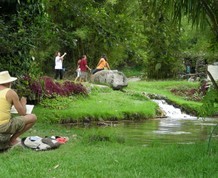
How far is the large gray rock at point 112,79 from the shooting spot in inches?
961

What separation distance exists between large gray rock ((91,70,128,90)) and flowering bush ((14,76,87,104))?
3807 millimetres

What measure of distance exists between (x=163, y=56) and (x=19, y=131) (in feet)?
9.28

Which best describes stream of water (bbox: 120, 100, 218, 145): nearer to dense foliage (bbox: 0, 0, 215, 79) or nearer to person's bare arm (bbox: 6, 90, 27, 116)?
dense foliage (bbox: 0, 0, 215, 79)

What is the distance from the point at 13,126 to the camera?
312 inches

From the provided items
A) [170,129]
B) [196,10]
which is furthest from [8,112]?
[170,129]

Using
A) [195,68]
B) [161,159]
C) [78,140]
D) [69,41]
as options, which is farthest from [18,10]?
[195,68]

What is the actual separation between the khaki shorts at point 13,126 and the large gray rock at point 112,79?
1633cm

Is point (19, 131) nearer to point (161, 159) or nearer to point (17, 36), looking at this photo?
point (161, 159)

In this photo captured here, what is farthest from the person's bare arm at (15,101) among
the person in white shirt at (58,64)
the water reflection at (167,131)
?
the person in white shirt at (58,64)

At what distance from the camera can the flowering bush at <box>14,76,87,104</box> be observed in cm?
1684

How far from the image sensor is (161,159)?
682 centimetres

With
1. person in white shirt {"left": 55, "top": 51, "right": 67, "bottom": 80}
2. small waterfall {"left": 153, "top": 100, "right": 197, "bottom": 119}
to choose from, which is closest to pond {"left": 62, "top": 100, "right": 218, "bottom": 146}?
small waterfall {"left": 153, "top": 100, "right": 197, "bottom": 119}

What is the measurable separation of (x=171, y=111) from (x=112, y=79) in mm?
4124

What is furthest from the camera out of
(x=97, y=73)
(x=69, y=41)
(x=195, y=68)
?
(x=195, y=68)
